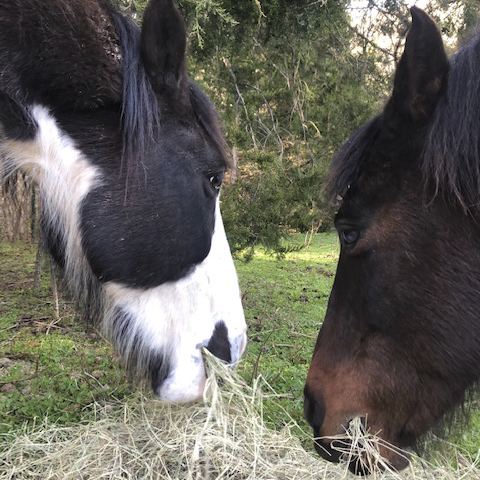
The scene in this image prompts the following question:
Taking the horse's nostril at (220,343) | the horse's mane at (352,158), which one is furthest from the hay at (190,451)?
the horse's mane at (352,158)

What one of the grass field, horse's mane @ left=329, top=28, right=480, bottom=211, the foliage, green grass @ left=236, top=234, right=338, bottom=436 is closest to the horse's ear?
horse's mane @ left=329, top=28, right=480, bottom=211

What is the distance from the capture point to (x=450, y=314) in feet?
4.93

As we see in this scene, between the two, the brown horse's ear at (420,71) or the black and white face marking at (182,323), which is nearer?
the brown horse's ear at (420,71)

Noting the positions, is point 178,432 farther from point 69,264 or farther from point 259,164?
point 259,164

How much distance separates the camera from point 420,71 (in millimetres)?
1393

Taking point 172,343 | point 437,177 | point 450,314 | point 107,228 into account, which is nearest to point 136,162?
point 107,228

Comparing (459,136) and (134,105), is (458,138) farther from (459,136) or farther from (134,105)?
(134,105)

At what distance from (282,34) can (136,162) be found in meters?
3.20

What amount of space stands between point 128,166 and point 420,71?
115 cm

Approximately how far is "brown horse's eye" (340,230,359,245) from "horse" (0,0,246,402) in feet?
2.17

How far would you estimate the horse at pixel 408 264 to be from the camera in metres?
1.40

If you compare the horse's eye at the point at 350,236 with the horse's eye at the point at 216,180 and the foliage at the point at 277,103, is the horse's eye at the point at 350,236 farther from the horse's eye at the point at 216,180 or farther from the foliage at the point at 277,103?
the foliage at the point at 277,103

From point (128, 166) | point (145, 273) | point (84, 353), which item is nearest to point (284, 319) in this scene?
point (84, 353)

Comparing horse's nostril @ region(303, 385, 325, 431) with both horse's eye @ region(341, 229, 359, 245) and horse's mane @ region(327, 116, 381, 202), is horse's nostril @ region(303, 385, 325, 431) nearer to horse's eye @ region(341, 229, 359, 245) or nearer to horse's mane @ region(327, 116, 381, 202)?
horse's eye @ region(341, 229, 359, 245)
